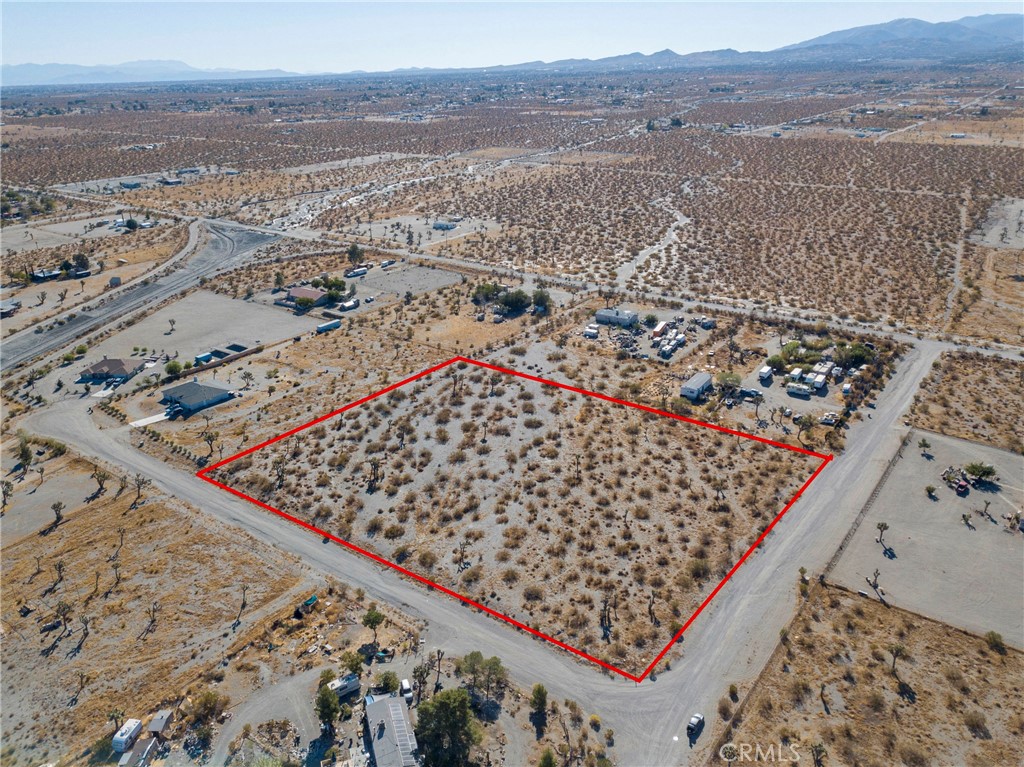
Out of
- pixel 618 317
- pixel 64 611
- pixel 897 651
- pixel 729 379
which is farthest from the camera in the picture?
pixel 618 317

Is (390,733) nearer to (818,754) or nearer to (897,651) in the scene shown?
(818,754)

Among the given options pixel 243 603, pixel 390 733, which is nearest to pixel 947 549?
pixel 390 733

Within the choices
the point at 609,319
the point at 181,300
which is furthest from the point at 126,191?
the point at 609,319

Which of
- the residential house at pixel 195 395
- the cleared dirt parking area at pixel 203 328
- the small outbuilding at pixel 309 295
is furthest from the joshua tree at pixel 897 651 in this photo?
the small outbuilding at pixel 309 295

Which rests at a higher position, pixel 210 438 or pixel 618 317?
pixel 210 438

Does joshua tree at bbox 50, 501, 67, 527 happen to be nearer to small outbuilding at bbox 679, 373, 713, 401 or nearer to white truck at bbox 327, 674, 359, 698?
white truck at bbox 327, 674, 359, 698

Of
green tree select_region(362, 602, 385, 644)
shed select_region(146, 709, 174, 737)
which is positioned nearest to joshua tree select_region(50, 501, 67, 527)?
shed select_region(146, 709, 174, 737)

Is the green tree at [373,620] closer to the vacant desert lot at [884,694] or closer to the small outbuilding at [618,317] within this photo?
the vacant desert lot at [884,694]

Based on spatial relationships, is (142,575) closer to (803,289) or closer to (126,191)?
(803,289)
